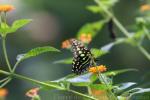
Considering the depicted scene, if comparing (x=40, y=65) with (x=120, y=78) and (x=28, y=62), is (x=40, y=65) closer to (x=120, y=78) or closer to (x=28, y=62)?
(x=28, y=62)

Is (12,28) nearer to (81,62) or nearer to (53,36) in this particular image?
(81,62)

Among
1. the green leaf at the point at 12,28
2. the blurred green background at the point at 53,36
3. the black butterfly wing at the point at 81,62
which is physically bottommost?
the black butterfly wing at the point at 81,62

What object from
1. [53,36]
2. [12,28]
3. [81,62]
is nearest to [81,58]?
[81,62]

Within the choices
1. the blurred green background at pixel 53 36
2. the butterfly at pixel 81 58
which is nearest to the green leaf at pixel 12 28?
the butterfly at pixel 81 58

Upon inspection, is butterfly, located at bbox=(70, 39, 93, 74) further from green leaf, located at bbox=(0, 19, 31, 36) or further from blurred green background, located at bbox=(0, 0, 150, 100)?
blurred green background, located at bbox=(0, 0, 150, 100)

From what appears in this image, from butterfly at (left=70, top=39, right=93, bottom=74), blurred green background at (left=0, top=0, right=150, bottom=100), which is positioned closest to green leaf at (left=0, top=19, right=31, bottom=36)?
butterfly at (left=70, top=39, right=93, bottom=74)

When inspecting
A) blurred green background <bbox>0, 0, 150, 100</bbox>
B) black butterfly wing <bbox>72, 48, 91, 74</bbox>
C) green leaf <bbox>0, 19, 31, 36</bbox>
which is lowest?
black butterfly wing <bbox>72, 48, 91, 74</bbox>

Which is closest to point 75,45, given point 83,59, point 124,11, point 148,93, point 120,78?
point 83,59

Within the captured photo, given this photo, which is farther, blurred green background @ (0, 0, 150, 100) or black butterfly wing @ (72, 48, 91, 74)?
blurred green background @ (0, 0, 150, 100)

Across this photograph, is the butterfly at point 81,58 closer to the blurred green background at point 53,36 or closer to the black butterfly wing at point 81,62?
the black butterfly wing at point 81,62
